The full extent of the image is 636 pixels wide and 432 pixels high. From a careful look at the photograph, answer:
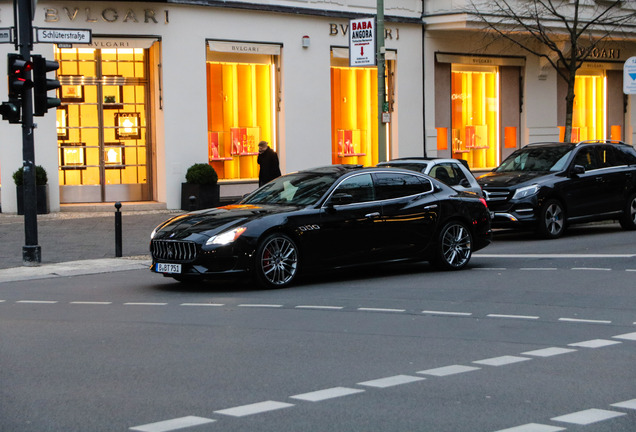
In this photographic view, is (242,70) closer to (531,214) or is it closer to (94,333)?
(531,214)

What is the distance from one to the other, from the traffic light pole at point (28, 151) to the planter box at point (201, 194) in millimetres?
8223

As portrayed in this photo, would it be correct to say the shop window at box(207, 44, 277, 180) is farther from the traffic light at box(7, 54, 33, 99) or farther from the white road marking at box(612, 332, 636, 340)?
the white road marking at box(612, 332, 636, 340)

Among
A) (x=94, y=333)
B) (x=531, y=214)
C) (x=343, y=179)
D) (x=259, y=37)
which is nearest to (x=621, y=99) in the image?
(x=259, y=37)

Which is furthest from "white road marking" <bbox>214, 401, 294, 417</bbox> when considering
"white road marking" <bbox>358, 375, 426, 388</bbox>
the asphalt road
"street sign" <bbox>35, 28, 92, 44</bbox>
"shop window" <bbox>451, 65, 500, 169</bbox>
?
"shop window" <bbox>451, 65, 500, 169</bbox>

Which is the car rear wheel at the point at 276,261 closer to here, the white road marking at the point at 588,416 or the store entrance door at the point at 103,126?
the white road marking at the point at 588,416

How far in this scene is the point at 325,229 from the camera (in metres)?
12.9

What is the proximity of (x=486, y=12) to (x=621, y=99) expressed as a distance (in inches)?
360

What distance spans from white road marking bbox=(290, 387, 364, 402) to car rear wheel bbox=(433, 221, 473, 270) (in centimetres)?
738

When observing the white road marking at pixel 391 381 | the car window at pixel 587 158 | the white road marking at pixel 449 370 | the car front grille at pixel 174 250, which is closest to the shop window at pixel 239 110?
the car window at pixel 587 158

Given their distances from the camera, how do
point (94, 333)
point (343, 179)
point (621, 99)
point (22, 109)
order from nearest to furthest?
point (94, 333)
point (343, 179)
point (22, 109)
point (621, 99)

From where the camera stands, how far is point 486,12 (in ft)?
93.8

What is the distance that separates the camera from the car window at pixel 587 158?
1977cm

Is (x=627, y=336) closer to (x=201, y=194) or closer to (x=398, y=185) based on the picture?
(x=398, y=185)

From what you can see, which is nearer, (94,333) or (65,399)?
(65,399)
